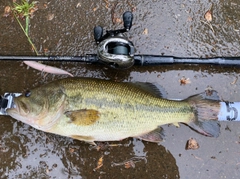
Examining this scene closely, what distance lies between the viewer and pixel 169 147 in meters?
3.61

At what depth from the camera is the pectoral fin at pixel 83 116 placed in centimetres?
301

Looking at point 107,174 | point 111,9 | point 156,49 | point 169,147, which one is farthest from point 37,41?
point 169,147

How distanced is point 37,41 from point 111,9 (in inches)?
38.5

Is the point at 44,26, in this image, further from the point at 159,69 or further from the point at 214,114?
the point at 214,114

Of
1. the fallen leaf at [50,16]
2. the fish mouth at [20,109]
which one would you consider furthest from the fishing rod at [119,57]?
the fallen leaf at [50,16]

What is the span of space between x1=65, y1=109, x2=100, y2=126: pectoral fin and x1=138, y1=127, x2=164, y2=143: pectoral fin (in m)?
0.58

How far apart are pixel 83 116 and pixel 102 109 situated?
0.64 ft

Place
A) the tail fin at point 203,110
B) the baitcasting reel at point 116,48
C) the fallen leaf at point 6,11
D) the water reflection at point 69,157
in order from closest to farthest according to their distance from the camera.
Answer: the baitcasting reel at point 116,48, the tail fin at point 203,110, the water reflection at point 69,157, the fallen leaf at point 6,11

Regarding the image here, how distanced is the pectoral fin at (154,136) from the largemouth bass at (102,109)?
0.04 m

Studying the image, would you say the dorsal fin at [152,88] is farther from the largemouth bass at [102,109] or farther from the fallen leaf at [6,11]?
the fallen leaf at [6,11]

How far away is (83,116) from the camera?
119 inches

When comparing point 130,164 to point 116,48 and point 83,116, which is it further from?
point 116,48

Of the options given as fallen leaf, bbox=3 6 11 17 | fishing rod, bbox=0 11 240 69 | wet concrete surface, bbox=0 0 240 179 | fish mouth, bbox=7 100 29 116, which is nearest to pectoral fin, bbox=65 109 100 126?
fish mouth, bbox=7 100 29 116

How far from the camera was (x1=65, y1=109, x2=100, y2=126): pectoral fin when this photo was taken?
3.01 meters
